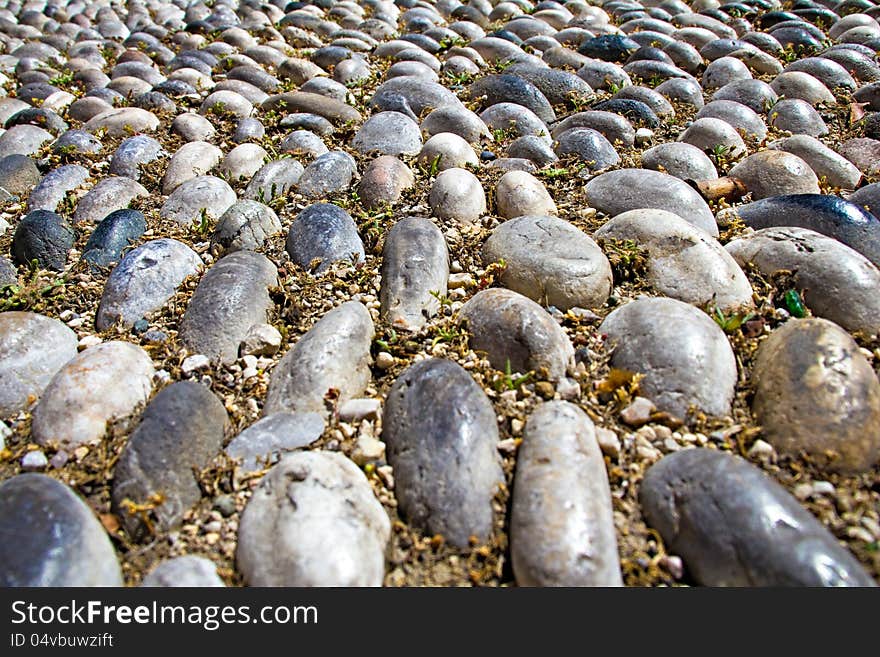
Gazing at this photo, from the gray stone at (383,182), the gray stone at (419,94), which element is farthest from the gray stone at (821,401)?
the gray stone at (419,94)

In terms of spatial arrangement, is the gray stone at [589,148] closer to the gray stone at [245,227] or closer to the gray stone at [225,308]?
the gray stone at [245,227]

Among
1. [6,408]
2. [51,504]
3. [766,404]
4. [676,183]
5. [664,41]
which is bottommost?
[6,408]

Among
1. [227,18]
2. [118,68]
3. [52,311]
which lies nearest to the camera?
[52,311]

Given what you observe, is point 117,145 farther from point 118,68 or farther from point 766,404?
point 766,404

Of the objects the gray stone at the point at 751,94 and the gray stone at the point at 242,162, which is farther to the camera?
the gray stone at the point at 751,94

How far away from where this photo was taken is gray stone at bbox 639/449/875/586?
1.73 m

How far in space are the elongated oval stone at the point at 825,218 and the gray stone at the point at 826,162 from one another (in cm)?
64

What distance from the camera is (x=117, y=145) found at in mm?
4250

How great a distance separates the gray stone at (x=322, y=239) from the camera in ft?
10.2

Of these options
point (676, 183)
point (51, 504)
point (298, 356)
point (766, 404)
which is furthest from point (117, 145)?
point (766, 404)

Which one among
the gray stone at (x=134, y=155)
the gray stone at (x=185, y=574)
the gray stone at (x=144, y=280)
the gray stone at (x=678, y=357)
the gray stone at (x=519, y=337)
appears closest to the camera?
the gray stone at (x=185, y=574)

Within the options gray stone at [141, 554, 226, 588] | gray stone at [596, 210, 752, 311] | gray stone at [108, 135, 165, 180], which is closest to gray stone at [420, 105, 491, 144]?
gray stone at [596, 210, 752, 311]

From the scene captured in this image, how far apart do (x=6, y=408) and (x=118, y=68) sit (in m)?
3.78

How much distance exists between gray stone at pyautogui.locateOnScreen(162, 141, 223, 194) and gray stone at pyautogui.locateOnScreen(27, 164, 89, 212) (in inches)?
18.5
